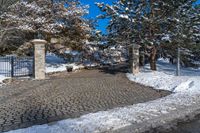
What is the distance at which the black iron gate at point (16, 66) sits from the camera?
566 inches

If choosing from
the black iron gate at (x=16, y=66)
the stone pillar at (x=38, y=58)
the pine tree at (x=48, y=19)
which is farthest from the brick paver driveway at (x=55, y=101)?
the pine tree at (x=48, y=19)

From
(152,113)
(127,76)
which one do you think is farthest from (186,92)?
(127,76)

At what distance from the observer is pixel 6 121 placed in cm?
607

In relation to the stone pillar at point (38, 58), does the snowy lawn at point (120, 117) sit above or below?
below

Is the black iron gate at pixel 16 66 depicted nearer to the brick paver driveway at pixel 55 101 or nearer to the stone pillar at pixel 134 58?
the brick paver driveway at pixel 55 101

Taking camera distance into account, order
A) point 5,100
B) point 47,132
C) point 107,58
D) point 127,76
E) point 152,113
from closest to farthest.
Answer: point 47,132 < point 152,113 < point 5,100 < point 127,76 < point 107,58

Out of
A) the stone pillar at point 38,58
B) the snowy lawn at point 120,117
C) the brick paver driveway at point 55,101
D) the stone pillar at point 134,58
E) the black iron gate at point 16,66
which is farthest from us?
the stone pillar at point 134,58

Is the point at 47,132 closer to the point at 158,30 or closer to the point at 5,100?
the point at 5,100

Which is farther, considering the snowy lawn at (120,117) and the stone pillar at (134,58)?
the stone pillar at (134,58)

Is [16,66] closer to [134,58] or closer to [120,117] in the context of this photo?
[134,58]

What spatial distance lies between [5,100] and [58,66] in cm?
1002

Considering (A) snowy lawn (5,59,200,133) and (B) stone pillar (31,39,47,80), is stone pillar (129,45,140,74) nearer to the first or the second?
(B) stone pillar (31,39,47,80)

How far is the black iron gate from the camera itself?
14370mm

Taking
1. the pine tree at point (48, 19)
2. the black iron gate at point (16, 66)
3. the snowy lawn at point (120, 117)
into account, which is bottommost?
the snowy lawn at point (120, 117)
